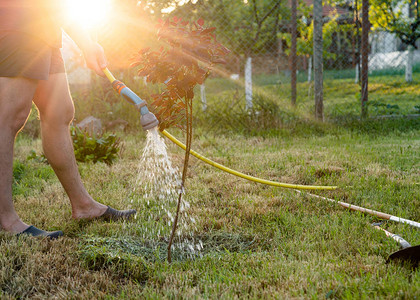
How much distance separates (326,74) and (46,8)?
16.6 meters

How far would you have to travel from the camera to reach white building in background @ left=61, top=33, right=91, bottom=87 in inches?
279

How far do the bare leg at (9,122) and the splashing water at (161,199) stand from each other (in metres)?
0.70

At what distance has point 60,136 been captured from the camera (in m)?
2.58

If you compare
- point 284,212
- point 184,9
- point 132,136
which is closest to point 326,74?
point 184,9

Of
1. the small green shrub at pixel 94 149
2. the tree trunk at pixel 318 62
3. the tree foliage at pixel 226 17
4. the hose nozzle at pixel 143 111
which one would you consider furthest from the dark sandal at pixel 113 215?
the tree foliage at pixel 226 17

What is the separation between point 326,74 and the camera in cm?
1769

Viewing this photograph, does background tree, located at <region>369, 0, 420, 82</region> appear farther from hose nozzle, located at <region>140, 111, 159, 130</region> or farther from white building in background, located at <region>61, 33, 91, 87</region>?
hose nozzle, located at <region>140, 111, 159, 130</region>

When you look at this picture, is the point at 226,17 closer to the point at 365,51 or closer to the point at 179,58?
the point at 365,51

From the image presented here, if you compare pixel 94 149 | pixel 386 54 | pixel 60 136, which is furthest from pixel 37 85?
pixel 386 54

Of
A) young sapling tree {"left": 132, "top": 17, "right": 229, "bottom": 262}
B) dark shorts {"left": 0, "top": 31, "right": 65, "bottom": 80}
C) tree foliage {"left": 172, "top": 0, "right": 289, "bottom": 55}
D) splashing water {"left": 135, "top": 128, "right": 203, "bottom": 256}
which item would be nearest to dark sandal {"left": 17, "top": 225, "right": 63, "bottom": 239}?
splashing water {"left": 135, "top": 128, "right": 203, "bottom": 256}

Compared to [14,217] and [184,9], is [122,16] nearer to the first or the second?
[184,9]

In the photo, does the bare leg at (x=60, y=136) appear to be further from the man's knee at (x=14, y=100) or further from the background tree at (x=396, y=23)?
the background tree at (x=396, y=23)

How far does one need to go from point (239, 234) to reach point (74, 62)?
264 inches

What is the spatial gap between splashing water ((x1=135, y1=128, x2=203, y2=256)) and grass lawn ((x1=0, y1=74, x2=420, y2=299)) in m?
0.04
